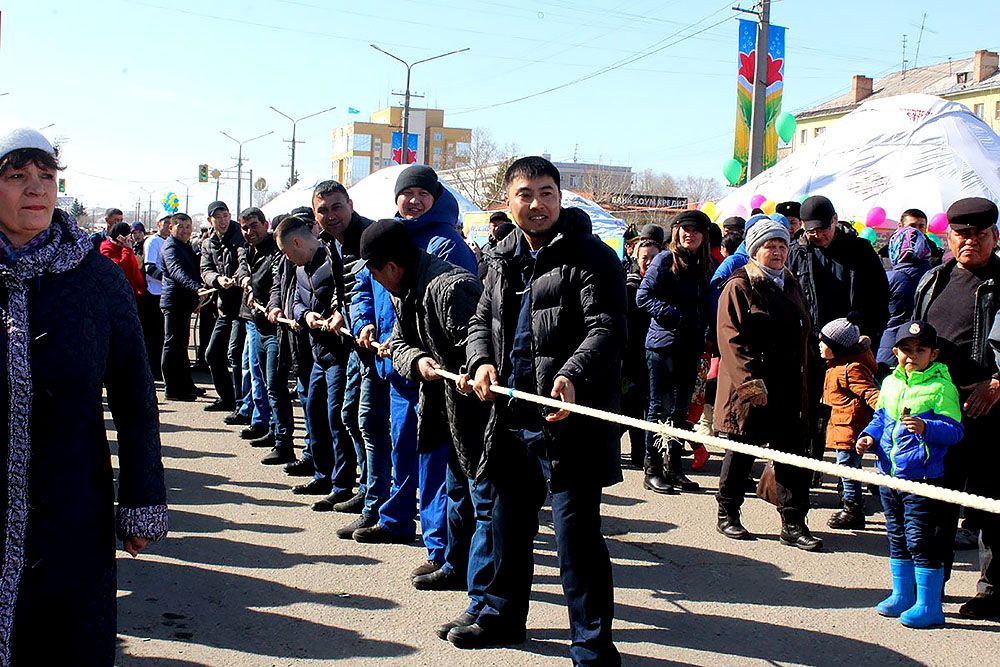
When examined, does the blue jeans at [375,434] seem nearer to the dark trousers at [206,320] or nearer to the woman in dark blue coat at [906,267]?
the woman in dark blue coat at [906,267]

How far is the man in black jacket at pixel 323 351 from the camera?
23.9 ft

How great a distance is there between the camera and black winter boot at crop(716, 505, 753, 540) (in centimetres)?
677

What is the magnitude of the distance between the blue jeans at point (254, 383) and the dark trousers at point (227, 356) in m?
0.19

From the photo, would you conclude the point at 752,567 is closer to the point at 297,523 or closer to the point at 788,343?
the point at 788,343

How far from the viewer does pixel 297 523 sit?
22.8ft

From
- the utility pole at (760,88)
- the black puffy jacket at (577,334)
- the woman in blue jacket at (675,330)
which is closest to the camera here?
the black puffy jacket at (577,334)

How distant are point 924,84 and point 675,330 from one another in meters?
73.2

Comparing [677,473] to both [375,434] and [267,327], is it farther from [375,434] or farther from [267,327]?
[267,327]

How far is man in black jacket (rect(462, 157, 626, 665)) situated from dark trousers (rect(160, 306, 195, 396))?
28.2ft

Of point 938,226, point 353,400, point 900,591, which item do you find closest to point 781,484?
point 900,591

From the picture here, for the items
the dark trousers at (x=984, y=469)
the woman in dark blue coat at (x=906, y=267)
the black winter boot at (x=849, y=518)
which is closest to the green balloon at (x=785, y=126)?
the woman in dark blue coat at (x=906, y=267)

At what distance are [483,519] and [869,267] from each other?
4.05 meters

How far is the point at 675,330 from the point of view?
808 centimetres

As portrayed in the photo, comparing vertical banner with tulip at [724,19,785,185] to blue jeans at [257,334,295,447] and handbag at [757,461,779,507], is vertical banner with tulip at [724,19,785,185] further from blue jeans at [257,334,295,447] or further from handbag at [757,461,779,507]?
handbag at [757,461,779,507]
